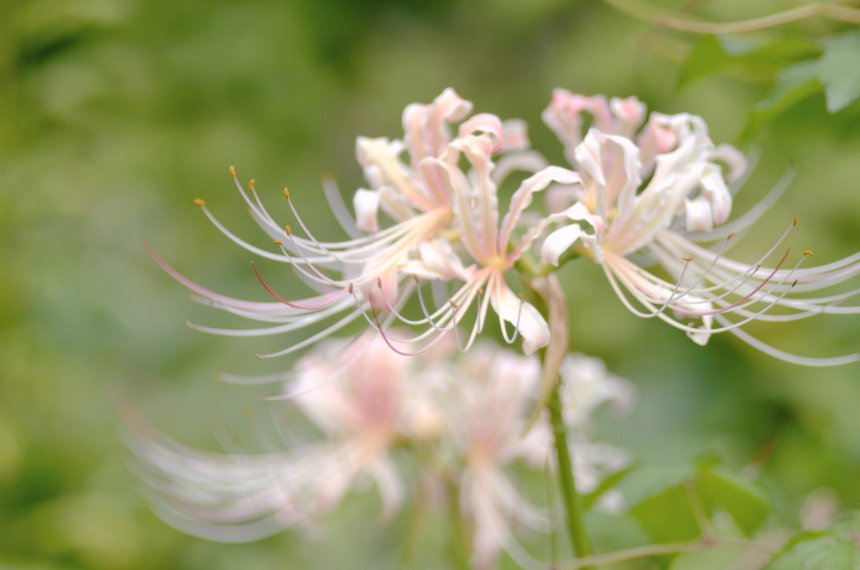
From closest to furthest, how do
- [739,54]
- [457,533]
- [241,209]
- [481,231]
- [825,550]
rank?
[825,550]
[481,231]
[739,54]
[457,533]
[241,209]

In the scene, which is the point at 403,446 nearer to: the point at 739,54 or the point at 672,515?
the point at 672,515

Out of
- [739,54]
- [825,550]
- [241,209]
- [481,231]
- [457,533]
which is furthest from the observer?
[241,209]

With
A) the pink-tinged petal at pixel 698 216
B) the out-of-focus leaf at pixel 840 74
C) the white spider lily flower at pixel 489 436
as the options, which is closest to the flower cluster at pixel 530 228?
the pink-tinged petal at pixel 698 216

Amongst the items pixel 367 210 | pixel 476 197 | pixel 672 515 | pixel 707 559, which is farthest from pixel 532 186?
pixel 707 559

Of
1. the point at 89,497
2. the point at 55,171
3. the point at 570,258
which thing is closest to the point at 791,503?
the point at 570,258

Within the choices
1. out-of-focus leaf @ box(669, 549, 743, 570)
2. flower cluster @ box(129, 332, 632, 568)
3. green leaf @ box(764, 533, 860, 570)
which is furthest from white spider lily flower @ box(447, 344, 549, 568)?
green leaf @ box(764, 533, 860, 570)

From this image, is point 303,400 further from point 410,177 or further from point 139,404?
point 139,404
